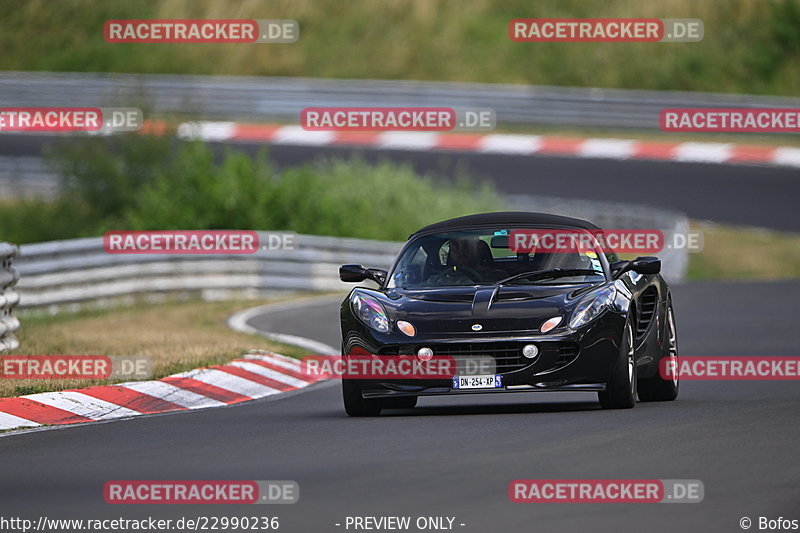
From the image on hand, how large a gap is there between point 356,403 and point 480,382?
3.02ft

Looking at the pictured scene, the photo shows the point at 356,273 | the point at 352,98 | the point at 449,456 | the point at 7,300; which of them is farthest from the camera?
the point at 352,98

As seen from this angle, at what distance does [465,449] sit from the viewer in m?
8.98

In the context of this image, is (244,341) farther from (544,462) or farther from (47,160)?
(47,160)

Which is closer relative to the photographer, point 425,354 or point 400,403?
point 425,354

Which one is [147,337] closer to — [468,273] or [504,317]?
[468,273]

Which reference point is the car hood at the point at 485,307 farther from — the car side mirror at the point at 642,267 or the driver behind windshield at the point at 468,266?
the car side mirror at the point at 642,267

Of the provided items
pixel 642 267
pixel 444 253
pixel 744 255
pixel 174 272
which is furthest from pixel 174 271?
pixel 642 267

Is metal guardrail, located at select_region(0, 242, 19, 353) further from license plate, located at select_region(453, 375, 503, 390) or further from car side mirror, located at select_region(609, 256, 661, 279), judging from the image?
car side mirror, located at select_region(609, 256, 661, 279)

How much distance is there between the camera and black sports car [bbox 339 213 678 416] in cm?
1069

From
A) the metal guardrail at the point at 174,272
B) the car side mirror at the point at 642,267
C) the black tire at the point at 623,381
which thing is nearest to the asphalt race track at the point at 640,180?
the metal guardrail at the point at 174,272

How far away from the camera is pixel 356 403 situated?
11094 millimetres

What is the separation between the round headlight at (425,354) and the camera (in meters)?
10.7

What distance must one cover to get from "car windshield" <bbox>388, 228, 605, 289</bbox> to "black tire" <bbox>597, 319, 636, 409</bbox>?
60cm

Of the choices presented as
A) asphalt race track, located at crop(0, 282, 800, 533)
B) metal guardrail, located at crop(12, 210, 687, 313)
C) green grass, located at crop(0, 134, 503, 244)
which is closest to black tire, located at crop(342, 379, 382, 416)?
asphalt race track, located at crop(0, 282, 800, 533)
